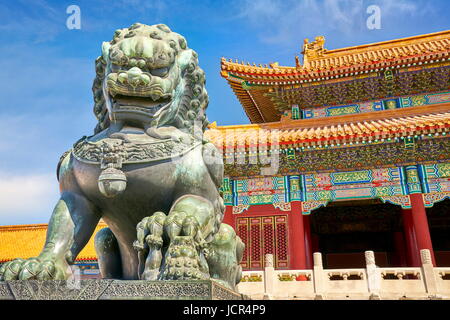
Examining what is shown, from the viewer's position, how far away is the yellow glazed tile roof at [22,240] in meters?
14.8

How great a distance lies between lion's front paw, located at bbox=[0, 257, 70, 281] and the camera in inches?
78.5

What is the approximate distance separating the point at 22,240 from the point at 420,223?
14.7 meters

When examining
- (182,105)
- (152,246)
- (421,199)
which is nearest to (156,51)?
(182,105)

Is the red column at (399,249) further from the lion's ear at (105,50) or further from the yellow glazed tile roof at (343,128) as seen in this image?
the lion's ear at (105,50)

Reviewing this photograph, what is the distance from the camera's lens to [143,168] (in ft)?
7.64

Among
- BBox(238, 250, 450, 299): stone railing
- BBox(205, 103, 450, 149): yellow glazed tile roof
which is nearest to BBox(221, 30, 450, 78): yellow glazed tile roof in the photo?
BBox(205, 103, 450, 149): yellow glazed tile roof

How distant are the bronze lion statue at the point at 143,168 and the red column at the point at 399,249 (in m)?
13.1

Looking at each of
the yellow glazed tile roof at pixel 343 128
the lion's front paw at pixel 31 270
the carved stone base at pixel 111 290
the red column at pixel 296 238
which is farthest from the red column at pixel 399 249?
the lion's front paw at pixel 31 270

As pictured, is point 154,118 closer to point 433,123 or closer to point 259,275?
point 259,275

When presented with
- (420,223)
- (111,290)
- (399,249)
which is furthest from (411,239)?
(111,290)

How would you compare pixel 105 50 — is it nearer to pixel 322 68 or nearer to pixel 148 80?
pixel 148 80

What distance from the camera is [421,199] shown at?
9.93 m

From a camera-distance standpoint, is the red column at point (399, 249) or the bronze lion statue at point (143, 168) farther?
the red column at point (399, 249)
